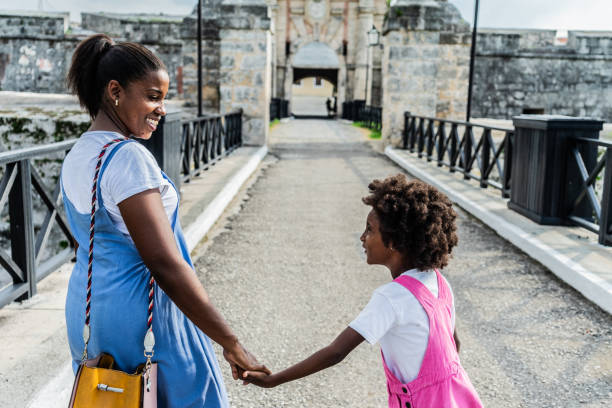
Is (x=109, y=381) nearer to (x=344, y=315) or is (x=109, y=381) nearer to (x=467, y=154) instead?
(x=344, y=315)

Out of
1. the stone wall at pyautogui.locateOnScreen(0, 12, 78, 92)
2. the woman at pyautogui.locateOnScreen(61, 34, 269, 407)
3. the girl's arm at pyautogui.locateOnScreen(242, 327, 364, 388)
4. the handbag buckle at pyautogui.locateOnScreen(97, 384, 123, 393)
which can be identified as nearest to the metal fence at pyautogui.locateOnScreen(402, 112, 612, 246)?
the girl's arm at pyautogui.locateOnScreen(242, 327, 364, 388)

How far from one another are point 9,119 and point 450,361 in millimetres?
8673

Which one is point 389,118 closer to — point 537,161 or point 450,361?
point 537,161

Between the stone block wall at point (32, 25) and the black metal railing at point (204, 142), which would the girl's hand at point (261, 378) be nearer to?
the black metal railing at point (204, 142)

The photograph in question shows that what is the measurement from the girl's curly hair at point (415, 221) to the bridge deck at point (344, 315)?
1338 mm

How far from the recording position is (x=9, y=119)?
8875 mm

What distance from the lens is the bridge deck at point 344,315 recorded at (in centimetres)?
295

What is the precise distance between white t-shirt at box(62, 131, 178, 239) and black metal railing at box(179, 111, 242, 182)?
5.82m

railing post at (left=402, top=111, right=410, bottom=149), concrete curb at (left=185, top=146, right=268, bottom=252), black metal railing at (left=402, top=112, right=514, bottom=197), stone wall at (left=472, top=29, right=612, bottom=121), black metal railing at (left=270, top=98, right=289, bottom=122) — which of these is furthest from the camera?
black metal railing at (left=270, top=98, right=289, bottom=122)

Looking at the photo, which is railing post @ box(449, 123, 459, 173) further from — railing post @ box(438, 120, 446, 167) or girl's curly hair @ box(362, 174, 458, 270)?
girl's curly hair @ box(362, 174, 458, 270)

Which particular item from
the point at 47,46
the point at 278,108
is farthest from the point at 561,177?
the point at 278,108

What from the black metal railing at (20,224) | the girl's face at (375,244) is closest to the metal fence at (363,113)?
the black metal railing at (20,224)

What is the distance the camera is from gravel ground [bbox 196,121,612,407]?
301 cm

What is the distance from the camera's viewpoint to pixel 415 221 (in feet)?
5.76
